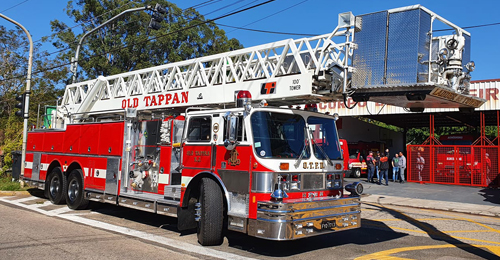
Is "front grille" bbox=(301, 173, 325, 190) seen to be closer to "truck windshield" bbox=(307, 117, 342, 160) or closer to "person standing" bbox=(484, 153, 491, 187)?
"truck windshield" bbox=(307, 117, 342, 160)

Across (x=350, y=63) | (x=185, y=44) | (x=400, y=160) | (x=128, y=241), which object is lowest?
(x=128, y=241)

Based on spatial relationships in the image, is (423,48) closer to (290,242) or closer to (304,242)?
(304,242)

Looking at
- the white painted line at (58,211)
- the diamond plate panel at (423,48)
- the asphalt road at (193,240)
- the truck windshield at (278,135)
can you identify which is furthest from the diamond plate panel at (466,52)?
the white painted line at (58,211)

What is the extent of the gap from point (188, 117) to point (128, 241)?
2502 millimetres

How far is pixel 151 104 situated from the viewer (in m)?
10.2

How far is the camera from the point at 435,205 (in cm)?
1359

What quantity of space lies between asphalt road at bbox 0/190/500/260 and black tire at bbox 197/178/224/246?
184mm

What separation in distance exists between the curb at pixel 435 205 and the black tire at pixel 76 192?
362 inches

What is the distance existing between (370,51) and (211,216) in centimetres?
374

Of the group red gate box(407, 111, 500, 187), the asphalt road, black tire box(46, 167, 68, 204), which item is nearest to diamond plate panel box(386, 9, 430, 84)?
the asphalt road

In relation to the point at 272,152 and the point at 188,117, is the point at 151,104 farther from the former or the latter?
the point at 272,152

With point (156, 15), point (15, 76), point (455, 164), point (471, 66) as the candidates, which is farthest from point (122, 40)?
point (471, 66)

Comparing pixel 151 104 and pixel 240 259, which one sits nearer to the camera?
pixel 240 259

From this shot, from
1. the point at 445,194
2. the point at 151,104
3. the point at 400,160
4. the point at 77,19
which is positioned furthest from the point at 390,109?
the point at 77,19
